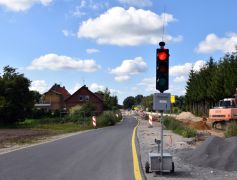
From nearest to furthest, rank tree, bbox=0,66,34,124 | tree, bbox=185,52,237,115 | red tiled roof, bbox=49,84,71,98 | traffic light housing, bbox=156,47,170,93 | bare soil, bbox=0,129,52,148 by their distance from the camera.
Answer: traffic light housing, bbox=156,47,170,93, bare soil, bbox=0,129,52,148, tree, bbox=185,52,237,115, tree, bbox=0,66,34,124, red tiled roof, bbox=49,84,71,98

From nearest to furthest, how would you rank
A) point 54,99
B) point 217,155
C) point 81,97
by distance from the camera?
point 217,155, point 81,97, point 54,99

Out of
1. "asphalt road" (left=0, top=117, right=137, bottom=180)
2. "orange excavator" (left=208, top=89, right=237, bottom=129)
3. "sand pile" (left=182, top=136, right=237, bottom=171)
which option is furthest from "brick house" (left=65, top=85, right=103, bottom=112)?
"sand pile" (left=182, top=136, right=237, bottom=171)

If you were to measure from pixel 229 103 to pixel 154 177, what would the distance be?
28.1 m

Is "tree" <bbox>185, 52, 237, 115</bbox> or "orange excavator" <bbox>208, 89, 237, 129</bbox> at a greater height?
"tree" <bbox>185, 52, 237, 115</bbox>

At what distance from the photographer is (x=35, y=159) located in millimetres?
15273

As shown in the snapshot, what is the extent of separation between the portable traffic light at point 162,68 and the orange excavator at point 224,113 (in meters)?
26.0

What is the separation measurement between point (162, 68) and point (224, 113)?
27.3 meters

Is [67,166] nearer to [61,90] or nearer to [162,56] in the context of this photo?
[162,56]

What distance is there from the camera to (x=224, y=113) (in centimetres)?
3778

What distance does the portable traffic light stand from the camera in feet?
38.2

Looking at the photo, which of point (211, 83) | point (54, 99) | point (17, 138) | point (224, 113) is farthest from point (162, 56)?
point (54, 99)

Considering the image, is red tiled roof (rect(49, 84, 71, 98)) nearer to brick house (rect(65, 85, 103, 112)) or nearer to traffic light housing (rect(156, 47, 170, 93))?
brick house (rect(65, 85, 103, 112))

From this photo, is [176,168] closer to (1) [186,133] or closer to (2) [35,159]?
(2) [35,159]

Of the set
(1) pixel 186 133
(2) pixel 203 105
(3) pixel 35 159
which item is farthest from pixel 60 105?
(3) pixel 35 159
